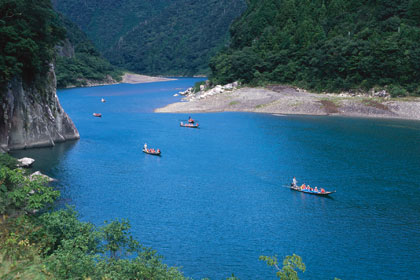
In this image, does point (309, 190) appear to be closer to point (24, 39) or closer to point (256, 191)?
point (256, 191)

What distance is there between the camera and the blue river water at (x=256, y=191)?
33.1m

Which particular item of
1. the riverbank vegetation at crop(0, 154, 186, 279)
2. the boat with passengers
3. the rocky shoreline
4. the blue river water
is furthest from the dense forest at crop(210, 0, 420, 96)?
the riverbank vegetation at crop(0, 154, 186, 279)

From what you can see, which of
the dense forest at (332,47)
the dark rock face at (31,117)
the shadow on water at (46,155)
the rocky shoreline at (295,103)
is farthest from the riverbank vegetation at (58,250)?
the dense forest at (332,47)

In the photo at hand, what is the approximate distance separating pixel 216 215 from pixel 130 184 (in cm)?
1348

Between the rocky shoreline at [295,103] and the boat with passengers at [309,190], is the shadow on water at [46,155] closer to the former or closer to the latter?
the boat with passengers at [309,190]

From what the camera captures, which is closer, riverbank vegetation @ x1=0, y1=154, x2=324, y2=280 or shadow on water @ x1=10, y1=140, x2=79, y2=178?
riverbank vegetation @ x1=0, y1=154, x2=324, y2=280

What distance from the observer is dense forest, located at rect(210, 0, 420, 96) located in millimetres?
98688

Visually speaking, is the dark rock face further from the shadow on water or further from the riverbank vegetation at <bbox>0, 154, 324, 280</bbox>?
the riverbank vegetation at <bbox>0, 154, 324, 280</bbox>

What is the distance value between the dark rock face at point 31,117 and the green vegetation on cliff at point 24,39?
204 cm

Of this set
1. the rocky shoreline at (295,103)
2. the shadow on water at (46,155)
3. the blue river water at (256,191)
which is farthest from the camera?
the rocky shoreline at (295,103)

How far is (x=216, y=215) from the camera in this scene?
40.8 m

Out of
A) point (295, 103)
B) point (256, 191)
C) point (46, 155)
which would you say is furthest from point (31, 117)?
point (295, 103)

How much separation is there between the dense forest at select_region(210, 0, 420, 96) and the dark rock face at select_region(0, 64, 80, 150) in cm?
6366

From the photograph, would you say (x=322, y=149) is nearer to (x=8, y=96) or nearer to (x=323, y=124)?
(x=323, y=124)
